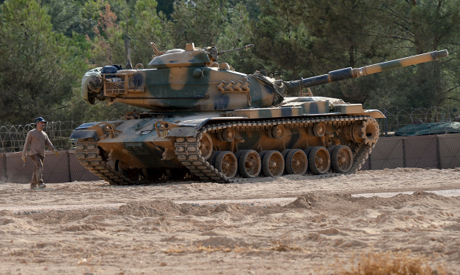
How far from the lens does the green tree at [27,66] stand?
25.5m

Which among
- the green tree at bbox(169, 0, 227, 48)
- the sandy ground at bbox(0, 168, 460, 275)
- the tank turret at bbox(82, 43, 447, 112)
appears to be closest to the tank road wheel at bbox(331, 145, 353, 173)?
the tank turret at bbox(82, 43, 447, 112)

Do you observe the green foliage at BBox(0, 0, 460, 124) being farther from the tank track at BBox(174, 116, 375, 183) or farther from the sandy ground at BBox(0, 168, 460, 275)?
the sandy ground at BBox(0, 168, 460, 275)

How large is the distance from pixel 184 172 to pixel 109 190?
3699 millimetres

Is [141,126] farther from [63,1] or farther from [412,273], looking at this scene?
[63,1]

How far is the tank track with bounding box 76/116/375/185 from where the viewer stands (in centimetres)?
1409

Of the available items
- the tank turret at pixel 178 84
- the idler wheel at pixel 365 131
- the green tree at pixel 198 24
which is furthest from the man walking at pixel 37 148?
the green tree at pixel 198 24

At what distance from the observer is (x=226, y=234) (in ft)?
24.7

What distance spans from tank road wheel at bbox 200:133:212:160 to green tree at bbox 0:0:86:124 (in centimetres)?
1278

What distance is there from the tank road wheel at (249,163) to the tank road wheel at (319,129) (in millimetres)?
2233

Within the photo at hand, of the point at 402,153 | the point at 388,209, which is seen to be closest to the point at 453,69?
the point at 402,153

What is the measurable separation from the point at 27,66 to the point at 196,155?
1412cm

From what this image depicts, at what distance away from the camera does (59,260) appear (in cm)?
639

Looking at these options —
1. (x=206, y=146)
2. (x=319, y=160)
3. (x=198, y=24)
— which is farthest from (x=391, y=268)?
(x=198, y=24)

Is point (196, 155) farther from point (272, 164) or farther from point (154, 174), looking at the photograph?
point (154, 174)
